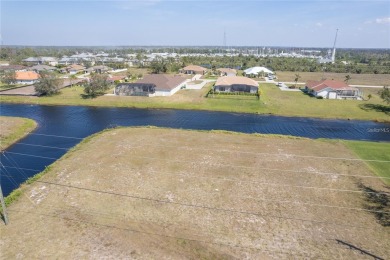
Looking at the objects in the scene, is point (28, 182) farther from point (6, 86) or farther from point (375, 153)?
point (6, 86)

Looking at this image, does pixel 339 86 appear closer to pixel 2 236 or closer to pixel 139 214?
pixel 139 214

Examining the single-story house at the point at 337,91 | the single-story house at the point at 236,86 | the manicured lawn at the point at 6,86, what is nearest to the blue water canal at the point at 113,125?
the single-story house at the point at 337,91

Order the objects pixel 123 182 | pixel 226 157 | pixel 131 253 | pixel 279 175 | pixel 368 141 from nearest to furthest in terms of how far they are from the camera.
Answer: pixel 131 253 → pixel 123 182 → pixel 279 175 → pixel 226 157 → pixel 368 141

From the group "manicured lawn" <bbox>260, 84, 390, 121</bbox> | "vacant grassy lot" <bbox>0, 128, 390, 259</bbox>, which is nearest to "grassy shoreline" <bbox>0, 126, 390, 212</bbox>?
"vacant grassy lot" <bbox>0, 128, 390, 259</bbox>

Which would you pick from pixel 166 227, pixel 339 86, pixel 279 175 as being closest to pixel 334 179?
pixel 279 175

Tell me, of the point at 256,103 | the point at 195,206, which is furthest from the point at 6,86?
the point at 195,206

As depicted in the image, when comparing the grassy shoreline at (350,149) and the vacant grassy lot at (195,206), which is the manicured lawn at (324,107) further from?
the vacant grassy lot at (195,206)

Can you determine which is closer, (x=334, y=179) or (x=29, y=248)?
(x=29, y=248)

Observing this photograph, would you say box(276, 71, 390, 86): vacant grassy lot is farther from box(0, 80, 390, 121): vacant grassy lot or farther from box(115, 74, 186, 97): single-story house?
box(115, 74, 186, 97): single-story house

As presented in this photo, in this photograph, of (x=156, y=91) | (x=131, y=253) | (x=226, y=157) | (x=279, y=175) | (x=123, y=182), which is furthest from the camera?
(x=156, y=91)
